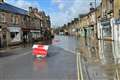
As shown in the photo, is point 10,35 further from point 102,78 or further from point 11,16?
point 102,78

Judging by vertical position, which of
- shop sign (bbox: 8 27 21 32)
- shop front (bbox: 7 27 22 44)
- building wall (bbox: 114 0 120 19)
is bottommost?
shop front (bbox: 7 27 22 44)

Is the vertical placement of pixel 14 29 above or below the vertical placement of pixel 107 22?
below

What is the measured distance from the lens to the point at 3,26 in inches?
2151

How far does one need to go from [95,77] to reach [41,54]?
40.3 feet

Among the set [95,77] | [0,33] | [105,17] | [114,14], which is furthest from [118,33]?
[95,77]

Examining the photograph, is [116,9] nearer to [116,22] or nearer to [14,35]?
[116,22]

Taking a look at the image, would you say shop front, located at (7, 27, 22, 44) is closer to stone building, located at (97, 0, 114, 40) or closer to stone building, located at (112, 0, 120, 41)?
stone building, located at (97, 0, 114, 40)

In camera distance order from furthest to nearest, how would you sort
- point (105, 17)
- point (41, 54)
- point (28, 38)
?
point (28, 38) → point (105, 17) → point (41, 54)

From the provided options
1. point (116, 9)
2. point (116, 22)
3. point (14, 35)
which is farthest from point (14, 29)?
point (116, 22)

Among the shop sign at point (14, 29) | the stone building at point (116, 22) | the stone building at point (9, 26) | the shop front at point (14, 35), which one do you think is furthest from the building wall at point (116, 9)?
the shop sign at point (14, 29)

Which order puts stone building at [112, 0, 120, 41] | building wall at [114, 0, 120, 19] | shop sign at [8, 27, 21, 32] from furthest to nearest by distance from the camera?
1. shop sign at [8, 27, 21, 32]
2. building wall at [114, 0, 120, 19]
3. stone building at [112, 0, 120, 41]

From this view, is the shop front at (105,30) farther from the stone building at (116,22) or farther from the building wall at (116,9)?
the building wall at (116,9)

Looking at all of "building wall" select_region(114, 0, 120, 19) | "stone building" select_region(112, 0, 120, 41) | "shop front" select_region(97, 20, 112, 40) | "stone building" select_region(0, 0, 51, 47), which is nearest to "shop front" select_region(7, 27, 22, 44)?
"stone building" select_region(0, 0, 51, 47)

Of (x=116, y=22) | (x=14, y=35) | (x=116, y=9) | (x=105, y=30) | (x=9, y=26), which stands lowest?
(x=14, y=35)
